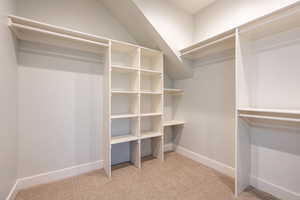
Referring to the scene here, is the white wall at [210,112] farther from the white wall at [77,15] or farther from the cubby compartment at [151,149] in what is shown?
the white wall at [77,15]

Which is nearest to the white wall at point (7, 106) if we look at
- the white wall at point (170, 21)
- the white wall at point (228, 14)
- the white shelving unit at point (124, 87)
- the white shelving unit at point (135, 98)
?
the white shelving unit at point (124, 87)

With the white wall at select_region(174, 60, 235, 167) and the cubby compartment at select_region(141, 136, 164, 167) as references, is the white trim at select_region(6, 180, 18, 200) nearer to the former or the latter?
the cubby compartment at select_region(141, 136, 164, 167)

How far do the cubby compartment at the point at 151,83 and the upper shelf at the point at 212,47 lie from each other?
24.8 inches

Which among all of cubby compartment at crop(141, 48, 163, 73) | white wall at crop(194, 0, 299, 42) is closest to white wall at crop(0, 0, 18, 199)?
cubby compartment at crop(141, 48, 163, 73)

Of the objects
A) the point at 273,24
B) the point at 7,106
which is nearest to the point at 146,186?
the point at 7,106

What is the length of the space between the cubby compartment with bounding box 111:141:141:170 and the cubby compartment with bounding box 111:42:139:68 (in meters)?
1.39

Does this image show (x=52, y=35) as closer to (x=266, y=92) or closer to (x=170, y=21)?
(x=170, y=21)

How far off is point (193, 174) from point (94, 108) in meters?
1.87

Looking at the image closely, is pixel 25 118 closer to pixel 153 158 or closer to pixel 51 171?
pixel 51 171

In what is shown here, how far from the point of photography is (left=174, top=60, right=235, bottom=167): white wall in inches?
82.7

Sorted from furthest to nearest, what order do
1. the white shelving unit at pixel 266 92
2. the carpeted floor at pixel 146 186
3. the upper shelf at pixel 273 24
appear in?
the carpeted floor at pixel 146 186 → the white shelving unit at pixel 266 92 → the upper shelf at pixel 273 24

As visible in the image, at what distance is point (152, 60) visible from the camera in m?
2.71

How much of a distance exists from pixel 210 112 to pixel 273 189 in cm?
120

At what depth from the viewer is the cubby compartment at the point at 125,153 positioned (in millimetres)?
2303
